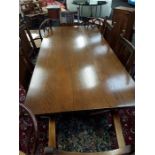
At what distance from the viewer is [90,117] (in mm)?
1984

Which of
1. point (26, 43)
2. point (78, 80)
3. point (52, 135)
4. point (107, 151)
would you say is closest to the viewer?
point (107, 151)

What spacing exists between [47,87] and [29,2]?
4688mm

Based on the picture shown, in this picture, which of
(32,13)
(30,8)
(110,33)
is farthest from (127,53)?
(30,8)

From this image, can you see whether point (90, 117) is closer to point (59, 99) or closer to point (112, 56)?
point (112, 56)

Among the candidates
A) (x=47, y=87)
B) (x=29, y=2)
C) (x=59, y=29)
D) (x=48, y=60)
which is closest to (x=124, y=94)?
(x=47, y=87)

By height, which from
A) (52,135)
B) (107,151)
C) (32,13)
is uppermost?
(32,13)

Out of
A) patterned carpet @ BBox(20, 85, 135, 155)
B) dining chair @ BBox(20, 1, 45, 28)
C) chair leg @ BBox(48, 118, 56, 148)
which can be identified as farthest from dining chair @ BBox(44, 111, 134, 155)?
dining chair @ BBox(20, 1, 45, 28)

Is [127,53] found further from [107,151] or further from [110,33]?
[107,151]

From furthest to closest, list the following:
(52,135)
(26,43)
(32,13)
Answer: (32,13), (26,43), (52,135)

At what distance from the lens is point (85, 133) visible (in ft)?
5.93

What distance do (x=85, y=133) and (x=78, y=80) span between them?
0.53 m

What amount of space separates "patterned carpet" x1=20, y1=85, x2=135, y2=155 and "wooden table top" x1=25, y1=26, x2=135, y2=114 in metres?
0.28

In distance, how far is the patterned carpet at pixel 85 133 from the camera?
1700mm

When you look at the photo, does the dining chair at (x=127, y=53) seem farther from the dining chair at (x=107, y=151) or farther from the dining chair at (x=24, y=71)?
the dining chair at (x=24, y=71)
